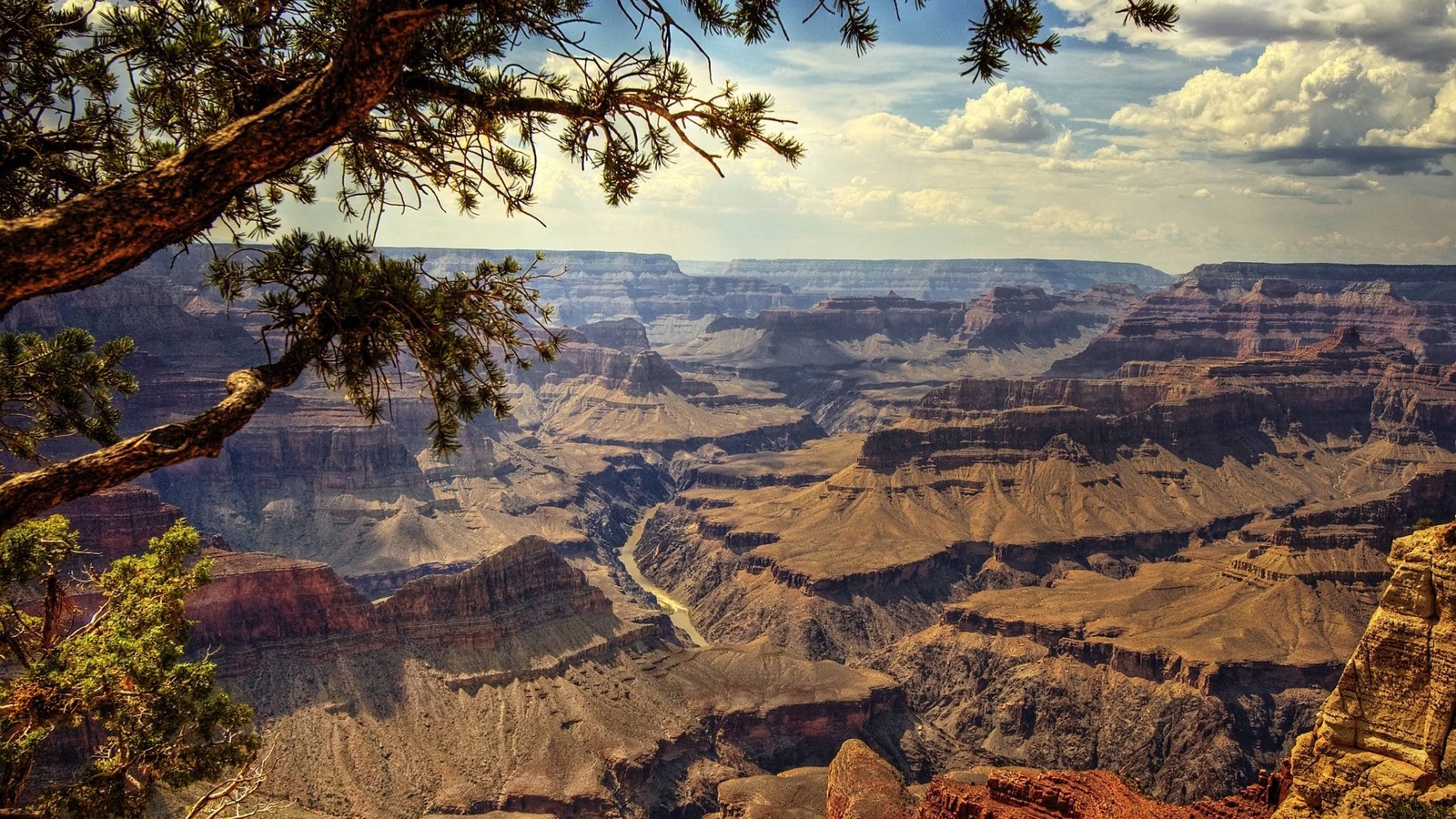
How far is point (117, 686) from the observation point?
48.0ft

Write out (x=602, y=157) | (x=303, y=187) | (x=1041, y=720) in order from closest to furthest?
1. (x=602, y=157)
2. (x=303, y=187)
3. (x=1041, y=720)

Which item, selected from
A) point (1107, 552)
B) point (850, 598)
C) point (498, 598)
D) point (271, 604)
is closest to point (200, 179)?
point (271, 604)

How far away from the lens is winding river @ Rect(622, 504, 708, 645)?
122 meters

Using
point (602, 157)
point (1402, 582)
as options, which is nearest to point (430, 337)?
point (602, 157)

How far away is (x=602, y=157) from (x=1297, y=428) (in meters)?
189

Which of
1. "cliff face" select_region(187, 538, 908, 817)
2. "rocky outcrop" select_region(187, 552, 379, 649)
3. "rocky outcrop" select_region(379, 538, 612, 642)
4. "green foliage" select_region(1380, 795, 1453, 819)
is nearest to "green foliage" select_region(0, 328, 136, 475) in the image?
"green foliage" select_region(1380, 795, 1453, 819)

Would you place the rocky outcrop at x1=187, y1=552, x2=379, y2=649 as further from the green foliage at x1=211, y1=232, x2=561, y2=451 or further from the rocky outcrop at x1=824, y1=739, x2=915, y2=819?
the green foliage at x1=211, y1=232, x2=561, y2=451

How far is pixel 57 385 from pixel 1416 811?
28219mm

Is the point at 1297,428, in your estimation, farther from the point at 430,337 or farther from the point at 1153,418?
the point at 430,337

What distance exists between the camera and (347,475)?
478 feet

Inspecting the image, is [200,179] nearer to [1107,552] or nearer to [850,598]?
[850,598]

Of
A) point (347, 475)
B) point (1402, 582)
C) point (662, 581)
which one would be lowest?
point (662, 581)

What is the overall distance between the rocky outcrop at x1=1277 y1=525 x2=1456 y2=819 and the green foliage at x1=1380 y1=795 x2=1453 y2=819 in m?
0.83

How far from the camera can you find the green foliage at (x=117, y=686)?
14109 millimetres
